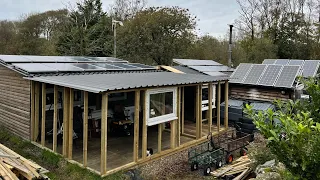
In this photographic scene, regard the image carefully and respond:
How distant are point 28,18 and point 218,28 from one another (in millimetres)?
22393

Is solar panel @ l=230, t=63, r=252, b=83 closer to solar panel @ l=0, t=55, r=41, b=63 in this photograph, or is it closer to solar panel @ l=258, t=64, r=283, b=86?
solar panel @ l=258, t=64, r=283, b=86

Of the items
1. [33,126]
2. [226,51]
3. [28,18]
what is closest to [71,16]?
[28,18]

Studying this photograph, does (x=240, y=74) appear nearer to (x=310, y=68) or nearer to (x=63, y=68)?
(x=310, y=68)

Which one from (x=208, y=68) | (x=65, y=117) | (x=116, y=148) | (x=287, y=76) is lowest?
(x=116, y=148)

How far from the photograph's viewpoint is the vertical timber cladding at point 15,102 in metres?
10.9

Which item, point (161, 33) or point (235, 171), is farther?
point (161, 33)

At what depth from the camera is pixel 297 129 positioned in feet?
12.3

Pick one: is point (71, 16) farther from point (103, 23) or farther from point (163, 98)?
point (163, 98)

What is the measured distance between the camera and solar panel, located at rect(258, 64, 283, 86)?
15.1m

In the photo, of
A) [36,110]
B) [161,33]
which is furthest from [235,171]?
[161,33]

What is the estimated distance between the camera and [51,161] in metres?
9.20

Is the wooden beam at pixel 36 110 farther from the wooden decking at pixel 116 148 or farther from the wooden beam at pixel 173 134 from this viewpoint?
the wooden beam at pixel 173 134

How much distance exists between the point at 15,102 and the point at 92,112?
307 cm

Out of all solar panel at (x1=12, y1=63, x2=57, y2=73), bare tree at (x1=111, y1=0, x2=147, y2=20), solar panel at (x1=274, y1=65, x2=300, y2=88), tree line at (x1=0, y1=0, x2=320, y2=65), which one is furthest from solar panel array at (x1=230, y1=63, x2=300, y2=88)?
bare tree at (x1=111, y1=0, x2=147, y2=20)
